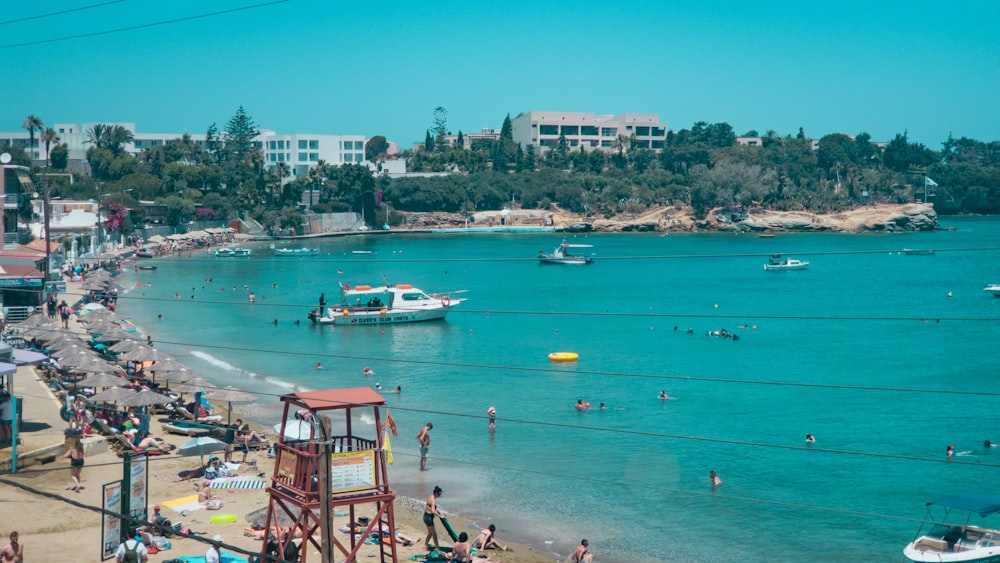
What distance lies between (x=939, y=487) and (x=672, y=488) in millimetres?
8101

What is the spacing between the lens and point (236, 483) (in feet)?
74.4

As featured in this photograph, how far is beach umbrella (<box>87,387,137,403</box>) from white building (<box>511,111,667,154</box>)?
546 feet

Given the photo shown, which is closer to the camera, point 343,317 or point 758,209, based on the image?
point 343,317

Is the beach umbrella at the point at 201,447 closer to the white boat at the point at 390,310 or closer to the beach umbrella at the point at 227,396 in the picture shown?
the beach umbrella at the point at 227,396

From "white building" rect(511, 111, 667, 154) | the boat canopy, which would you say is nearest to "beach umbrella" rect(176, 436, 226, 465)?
the boat canopy

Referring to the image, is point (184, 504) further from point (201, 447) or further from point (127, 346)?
point (127, 346)

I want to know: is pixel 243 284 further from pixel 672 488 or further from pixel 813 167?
pixel 813 167

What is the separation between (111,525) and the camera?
15164 mm

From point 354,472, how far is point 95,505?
8540 millimetres

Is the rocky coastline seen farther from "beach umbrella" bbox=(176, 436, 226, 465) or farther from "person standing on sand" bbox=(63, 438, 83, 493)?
"person standing on sand" bbox=(63, 438, 83, 493)


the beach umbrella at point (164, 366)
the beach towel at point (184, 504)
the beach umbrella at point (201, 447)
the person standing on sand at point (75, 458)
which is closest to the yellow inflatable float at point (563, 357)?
the beach umbrella at point (164, 366)

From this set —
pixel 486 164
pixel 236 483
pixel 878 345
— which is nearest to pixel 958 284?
pixel 878 345

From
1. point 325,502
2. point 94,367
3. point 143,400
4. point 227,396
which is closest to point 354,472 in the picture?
point 325,502

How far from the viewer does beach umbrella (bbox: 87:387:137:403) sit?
26016 millimetres
